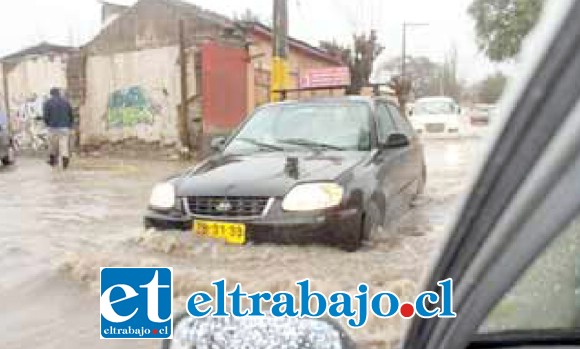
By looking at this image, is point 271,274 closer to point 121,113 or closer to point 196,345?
point 196,345

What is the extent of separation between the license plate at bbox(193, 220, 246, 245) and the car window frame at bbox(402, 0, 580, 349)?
3.72 meters

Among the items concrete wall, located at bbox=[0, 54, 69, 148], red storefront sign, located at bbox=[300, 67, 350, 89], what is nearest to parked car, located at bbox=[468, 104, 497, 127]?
red storefront sign, located at bbox=[300, 67, 350, 89]

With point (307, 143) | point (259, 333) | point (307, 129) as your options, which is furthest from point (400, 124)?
point (259, 333)

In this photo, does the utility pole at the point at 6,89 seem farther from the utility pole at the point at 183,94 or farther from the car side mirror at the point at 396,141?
the car side mirror at the point at 396,141

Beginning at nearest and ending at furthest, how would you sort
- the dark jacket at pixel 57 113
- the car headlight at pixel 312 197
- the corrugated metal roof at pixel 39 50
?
the car headlight at pixel 312 197, the dark jacket at pixel 57 113, the corrugated metal roof at pixel 39 50

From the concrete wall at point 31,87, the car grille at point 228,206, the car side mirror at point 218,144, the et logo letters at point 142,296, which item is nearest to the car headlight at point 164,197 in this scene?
the car grille at point 228,206

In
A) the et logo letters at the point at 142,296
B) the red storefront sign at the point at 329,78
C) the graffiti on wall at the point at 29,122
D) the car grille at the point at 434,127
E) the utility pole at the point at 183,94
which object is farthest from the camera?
the graffiti on wall at the point at 29,122

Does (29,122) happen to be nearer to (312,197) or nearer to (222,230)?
(222,230)

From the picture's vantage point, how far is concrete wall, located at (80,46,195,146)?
16.0 meters

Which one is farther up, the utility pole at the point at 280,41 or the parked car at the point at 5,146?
the utility pole at the point at 280,41

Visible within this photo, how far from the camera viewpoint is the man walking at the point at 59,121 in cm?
1332

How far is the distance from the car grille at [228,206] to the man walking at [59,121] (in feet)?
30.9

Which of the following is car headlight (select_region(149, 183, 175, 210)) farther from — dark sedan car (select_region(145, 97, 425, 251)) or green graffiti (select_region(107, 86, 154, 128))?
green graffiti (select_region(107, 86, 154, 128))

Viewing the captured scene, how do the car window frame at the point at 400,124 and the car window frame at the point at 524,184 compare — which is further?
the car window frame at the point at 400,124
